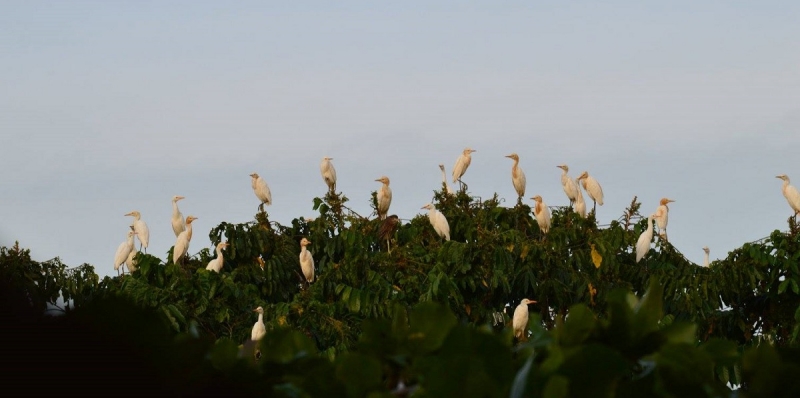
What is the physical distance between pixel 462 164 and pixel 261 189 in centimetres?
339

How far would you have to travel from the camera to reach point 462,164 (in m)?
18.4

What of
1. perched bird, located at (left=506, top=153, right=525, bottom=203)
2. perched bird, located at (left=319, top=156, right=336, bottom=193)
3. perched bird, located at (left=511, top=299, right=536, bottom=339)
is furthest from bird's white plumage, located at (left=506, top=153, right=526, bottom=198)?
perched bird, located at (left=511, top=299, right=536, bottom=339)

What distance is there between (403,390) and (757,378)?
457 mm

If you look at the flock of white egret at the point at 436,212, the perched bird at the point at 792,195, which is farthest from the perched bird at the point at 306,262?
the perched bird at the point at 792,195

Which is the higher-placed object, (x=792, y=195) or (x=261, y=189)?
(x=261, y=189)

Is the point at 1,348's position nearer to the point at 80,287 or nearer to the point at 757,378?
the point at 757,378

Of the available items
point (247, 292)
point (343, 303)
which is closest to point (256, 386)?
point (343, 303)

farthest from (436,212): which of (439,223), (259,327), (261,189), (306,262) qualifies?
(261,189)

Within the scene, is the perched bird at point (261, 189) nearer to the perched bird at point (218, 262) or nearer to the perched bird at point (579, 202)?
the perched bird at point (218, 262)

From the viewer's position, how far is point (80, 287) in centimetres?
1389

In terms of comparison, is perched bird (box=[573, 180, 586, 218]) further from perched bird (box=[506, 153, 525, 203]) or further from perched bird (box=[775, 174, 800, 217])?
perched bird (box=[775, 174, 800, 217])

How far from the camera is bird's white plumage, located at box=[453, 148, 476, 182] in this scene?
18.3 metres

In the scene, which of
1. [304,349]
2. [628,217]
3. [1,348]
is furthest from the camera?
[628,217]

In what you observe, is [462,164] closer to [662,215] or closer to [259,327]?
[662,215]
